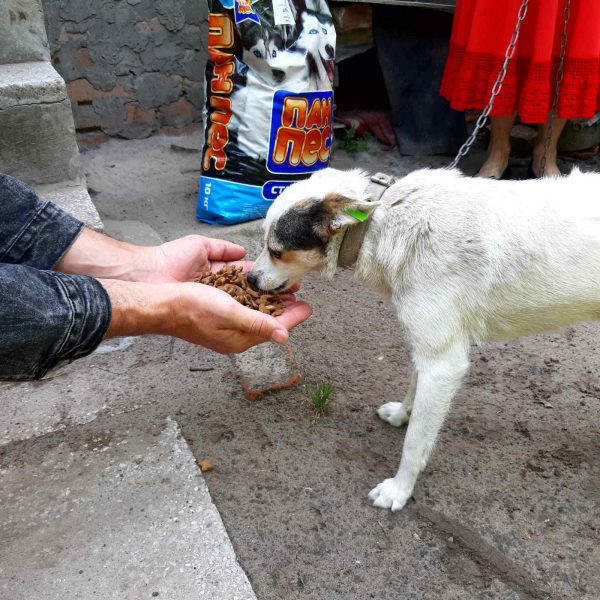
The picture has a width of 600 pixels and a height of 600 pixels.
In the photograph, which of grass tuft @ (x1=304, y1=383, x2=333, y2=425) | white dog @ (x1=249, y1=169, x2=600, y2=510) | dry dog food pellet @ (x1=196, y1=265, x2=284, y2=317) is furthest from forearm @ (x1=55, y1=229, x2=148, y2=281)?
grass tuft @ (x1=304, y1=383, x2=333, y2=425)

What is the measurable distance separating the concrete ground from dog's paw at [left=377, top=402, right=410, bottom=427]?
0.04 m

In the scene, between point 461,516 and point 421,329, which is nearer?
point 421,329

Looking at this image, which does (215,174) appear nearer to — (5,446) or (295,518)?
(5,446)

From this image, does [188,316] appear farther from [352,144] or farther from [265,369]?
[352,144]

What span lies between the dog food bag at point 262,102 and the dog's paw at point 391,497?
2.50m

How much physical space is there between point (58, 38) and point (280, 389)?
12.7ft

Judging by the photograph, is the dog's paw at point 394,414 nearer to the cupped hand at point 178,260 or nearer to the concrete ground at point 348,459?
the concrete ground at point 348,459

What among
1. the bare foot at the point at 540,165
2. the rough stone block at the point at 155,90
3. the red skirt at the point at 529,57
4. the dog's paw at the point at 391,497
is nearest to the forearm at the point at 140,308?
the dog's paw at the point at 391,497

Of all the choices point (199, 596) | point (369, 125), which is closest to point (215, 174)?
point (369, 125)

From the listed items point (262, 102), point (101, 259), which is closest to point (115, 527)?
point (101, 259)

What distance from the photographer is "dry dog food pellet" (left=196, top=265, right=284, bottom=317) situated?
2.59 metres

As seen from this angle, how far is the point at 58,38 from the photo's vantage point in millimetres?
5293

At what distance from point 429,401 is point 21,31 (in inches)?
126

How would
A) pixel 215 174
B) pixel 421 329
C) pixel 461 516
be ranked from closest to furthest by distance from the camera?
pixel 421 329, pixel 461 516, pixel 215 174
